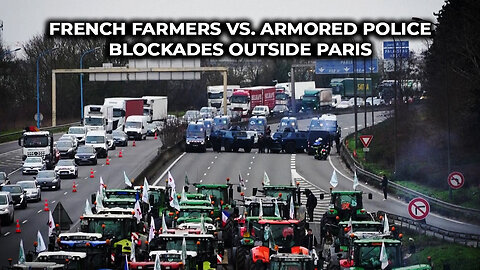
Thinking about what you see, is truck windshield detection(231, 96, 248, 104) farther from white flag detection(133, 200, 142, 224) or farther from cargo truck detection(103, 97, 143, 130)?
white flag detection(133, 200, 142, 224)

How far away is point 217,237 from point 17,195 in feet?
62.9

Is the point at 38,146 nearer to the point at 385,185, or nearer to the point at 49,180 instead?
the point at 49,180

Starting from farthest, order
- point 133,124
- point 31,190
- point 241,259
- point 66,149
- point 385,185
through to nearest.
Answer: point 133,124 < point 66,149 < point 385,185 < point 31,190 < point 241,259

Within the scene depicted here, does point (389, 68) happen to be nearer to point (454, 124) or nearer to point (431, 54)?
point (431, 54)

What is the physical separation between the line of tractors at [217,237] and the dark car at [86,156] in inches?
1235

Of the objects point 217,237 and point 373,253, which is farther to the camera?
point 217,237

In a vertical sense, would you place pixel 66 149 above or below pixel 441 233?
above

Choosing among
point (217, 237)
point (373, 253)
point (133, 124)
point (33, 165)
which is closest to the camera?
point (373, 253)

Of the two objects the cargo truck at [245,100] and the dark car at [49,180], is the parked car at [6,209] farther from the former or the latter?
the cargo truck at [245,100]

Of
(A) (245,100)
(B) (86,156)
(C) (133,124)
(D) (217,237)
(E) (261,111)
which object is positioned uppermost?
→ (A) (245,100)

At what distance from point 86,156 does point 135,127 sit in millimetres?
24165

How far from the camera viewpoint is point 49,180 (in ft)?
208

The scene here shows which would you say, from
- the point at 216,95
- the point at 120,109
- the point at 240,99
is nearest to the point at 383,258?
the point at 120,109

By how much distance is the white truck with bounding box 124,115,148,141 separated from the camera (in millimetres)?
102000
